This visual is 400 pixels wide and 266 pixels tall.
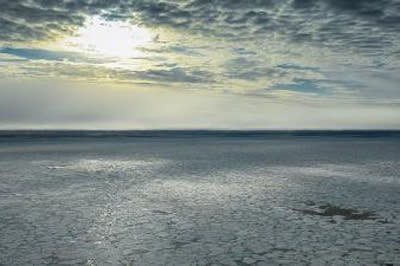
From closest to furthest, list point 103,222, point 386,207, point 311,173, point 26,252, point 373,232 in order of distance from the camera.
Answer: point 26,252, point 373,232, point 103,222, point 386,207, point 311,173

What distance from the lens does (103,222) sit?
7684 mm

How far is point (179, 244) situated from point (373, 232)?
293 centimetres

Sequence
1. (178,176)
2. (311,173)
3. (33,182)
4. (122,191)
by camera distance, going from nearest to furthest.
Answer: (122,191) < (33,182) < (178,176) < (311,173)

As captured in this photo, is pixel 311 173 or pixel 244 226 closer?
pixel 244 226

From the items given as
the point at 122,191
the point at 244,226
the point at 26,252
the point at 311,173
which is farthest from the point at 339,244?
the point at 311,173

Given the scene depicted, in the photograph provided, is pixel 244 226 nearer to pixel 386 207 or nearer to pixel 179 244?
pixel 179 244

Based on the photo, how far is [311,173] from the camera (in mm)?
15438

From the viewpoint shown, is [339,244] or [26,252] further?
[339,244]

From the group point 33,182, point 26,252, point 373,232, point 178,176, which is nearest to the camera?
point 26,252

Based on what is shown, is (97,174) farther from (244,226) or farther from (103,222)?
(244,226)

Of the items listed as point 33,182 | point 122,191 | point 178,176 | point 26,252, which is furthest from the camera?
point 178,176

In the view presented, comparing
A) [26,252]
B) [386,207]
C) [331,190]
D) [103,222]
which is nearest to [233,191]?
[331,190]

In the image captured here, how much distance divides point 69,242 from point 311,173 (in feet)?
34.3

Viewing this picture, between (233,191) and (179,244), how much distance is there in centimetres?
488
